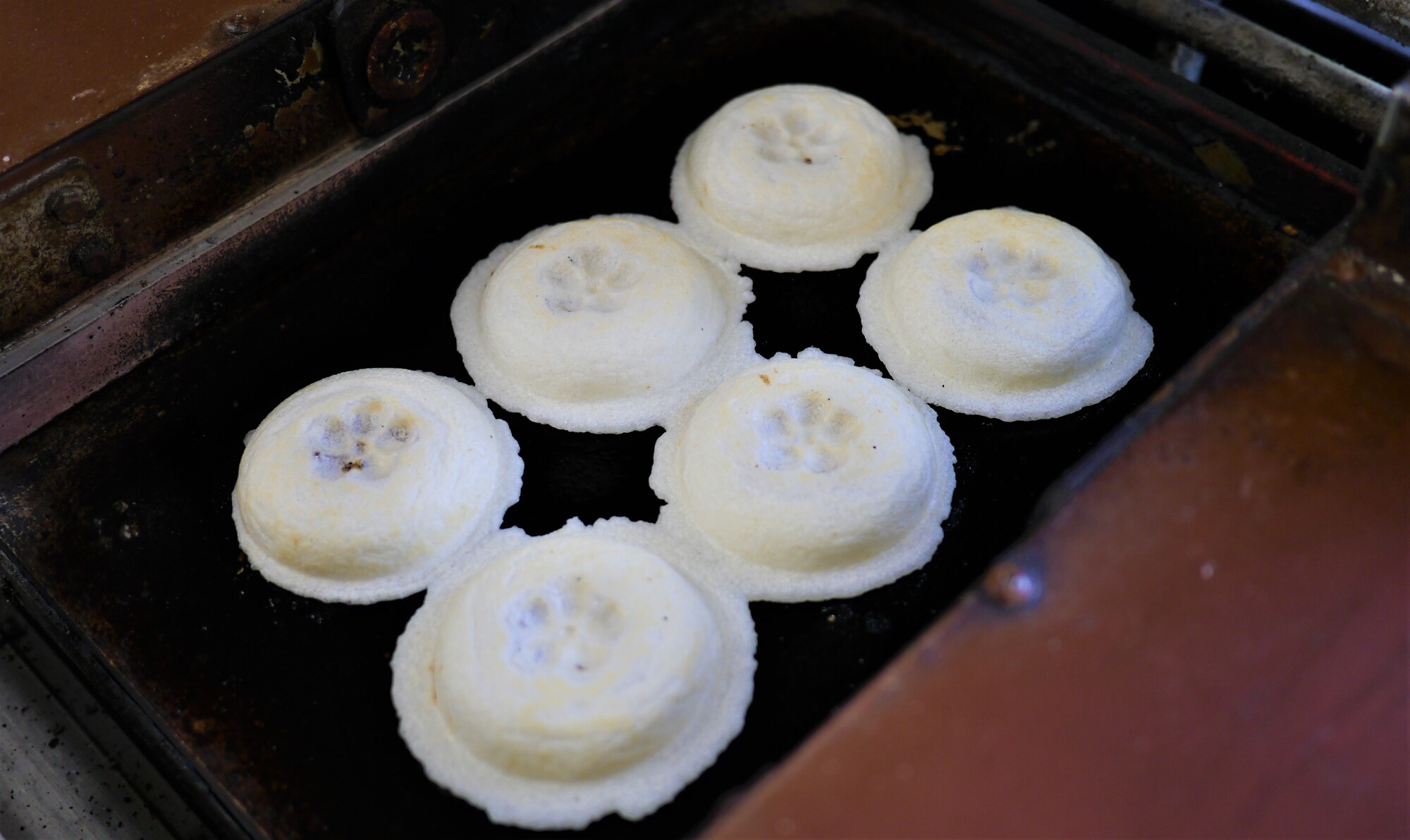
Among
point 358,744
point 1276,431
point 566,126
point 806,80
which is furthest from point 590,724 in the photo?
point 806,80

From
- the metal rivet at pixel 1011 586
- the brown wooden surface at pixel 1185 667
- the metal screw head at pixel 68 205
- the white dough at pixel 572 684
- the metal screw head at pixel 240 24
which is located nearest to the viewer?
the brown wooden surface at pixel 1185 667

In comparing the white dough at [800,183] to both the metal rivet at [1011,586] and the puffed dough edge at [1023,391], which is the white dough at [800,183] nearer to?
the puffed dough edge at [1023,391]

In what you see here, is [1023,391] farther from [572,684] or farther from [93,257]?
[93,257]

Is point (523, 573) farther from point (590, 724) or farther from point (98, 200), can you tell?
point (98, 200)

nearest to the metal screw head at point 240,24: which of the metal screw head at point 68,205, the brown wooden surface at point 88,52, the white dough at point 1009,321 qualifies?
the brown wooden surface at point 88,52

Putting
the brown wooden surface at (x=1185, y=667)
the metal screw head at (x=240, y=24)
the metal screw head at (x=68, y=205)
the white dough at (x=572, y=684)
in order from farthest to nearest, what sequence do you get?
the metal screw head at (x=240, y=24), the metal screw head at (x=68, y=205), the white dough at (x=572, y=684), the brown wooden surface at (x=1185, y=667)

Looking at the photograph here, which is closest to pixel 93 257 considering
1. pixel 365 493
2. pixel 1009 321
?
pixel 365 493
